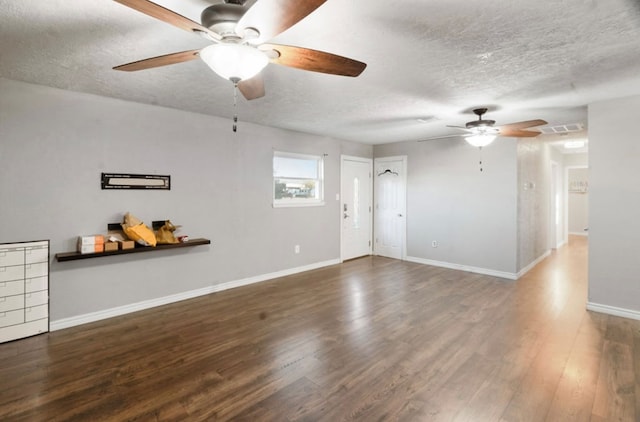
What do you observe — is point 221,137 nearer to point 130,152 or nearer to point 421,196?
point 130,152

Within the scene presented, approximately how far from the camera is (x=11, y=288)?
299 cm

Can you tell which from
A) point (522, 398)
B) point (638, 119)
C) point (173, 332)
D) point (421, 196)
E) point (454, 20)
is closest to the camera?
point (454, 20)

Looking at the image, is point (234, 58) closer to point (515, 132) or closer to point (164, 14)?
point (164, 14)

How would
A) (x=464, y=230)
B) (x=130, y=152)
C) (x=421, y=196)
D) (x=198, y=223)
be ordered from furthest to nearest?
(x=421, y=196) → (x=464, y=230) → (x=198, y=223) → (x=130, y=152)

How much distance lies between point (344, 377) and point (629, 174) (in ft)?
12.3

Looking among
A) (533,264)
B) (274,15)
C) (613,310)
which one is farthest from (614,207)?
(274,15)

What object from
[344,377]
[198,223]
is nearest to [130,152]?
[198,223]

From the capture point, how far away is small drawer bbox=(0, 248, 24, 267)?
116 inches

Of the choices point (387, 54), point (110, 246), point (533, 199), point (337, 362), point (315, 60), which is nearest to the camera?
point (315, 60)

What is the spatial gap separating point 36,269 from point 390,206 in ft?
18.5

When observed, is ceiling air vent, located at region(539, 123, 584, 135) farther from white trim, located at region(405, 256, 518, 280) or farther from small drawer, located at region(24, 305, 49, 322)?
small drawer, located at region(24, 305, 49, 322)

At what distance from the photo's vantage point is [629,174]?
11.4ft

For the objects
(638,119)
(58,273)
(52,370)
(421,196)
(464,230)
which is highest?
(638,119)

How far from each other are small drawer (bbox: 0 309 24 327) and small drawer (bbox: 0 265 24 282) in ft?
1.04
